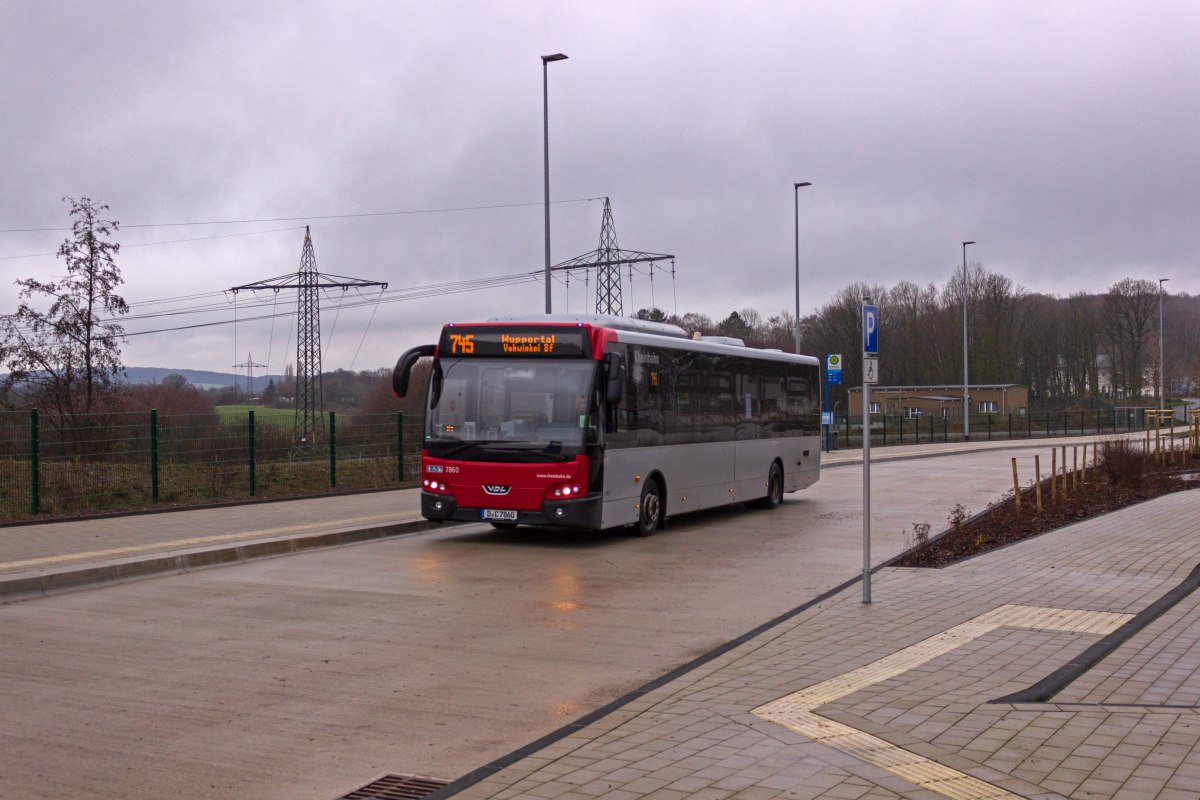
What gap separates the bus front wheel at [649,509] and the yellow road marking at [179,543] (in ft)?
13.6

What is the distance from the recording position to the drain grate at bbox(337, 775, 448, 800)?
5289 mm

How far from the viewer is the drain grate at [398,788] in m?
5.29

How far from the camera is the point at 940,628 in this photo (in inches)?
363

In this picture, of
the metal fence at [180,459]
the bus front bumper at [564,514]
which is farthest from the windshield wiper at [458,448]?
the metal fence at [180,459]

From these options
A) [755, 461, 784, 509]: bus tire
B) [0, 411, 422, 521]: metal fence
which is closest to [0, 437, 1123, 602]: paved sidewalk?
[0, 411, 422, 521]: metal fence

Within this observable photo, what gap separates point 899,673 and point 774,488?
14.4 meters

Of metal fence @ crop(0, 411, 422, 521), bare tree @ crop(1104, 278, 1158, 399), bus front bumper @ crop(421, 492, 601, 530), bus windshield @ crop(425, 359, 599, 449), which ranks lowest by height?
bus front bumper @ crop(421, 492, 601, 530)

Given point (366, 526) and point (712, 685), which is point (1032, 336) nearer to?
point (366, 526)

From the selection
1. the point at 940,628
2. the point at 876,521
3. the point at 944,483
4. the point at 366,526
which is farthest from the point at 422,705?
the point at 944,483

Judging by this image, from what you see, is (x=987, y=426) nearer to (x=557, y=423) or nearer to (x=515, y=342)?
(x=515, y=342)

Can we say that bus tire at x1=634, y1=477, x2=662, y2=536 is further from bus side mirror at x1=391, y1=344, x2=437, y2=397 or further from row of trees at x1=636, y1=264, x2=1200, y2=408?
row of trees at x1=636, y1=264, x2=1200, y2=408

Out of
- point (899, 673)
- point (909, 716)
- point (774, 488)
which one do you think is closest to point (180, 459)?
point (774, 488)

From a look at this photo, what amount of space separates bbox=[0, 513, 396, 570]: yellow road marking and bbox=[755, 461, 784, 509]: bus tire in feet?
23.8

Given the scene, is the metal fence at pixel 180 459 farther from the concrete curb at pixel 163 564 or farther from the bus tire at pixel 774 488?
the bus tire at pixel 774 488
